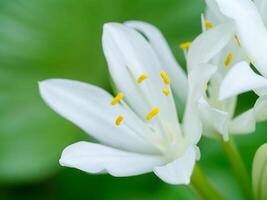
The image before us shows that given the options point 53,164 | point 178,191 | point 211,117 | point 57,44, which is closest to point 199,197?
point 211,117

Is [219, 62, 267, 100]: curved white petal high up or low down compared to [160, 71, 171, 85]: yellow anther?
up

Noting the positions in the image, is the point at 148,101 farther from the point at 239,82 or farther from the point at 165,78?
the point at 239,82

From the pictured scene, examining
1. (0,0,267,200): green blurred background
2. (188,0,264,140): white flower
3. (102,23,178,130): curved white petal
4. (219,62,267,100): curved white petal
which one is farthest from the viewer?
(0,0,267,200): green blurred background

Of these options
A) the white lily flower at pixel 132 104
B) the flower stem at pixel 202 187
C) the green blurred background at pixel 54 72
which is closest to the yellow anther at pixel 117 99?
the white lily flower at pixel 132 104

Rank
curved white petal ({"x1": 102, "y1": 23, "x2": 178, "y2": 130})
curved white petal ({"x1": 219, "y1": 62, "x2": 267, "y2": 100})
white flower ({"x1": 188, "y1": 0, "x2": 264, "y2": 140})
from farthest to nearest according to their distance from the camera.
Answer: curved white petal ({"x1": 102, "y1": 23, "x2": 178, "y2": 130})
white flower ({"x1": 188, "y1": 0, "x2": 264, "y2": 140})
curved white petal ({"x1": 219, "y1": 62, "x2": 267, "y2": 100})

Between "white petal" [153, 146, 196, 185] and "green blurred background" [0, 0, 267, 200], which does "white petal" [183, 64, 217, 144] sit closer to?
"white petal" [153, 146, 196, 185]

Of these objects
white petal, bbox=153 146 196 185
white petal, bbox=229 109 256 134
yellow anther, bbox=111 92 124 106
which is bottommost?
white petal, bbox=229 109 256 134

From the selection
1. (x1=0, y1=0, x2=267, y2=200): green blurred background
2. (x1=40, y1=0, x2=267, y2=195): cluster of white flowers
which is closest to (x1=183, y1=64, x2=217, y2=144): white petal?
(x1=40, y1=0, x2=267, y2=195): cluster of white flowers

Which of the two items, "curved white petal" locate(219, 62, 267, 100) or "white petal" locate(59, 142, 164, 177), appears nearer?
"curved white petal" locate(219, 62, 267, 100)

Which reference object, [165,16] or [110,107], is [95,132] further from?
[165,16]

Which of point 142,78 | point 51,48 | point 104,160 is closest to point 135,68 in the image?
point 142,78
